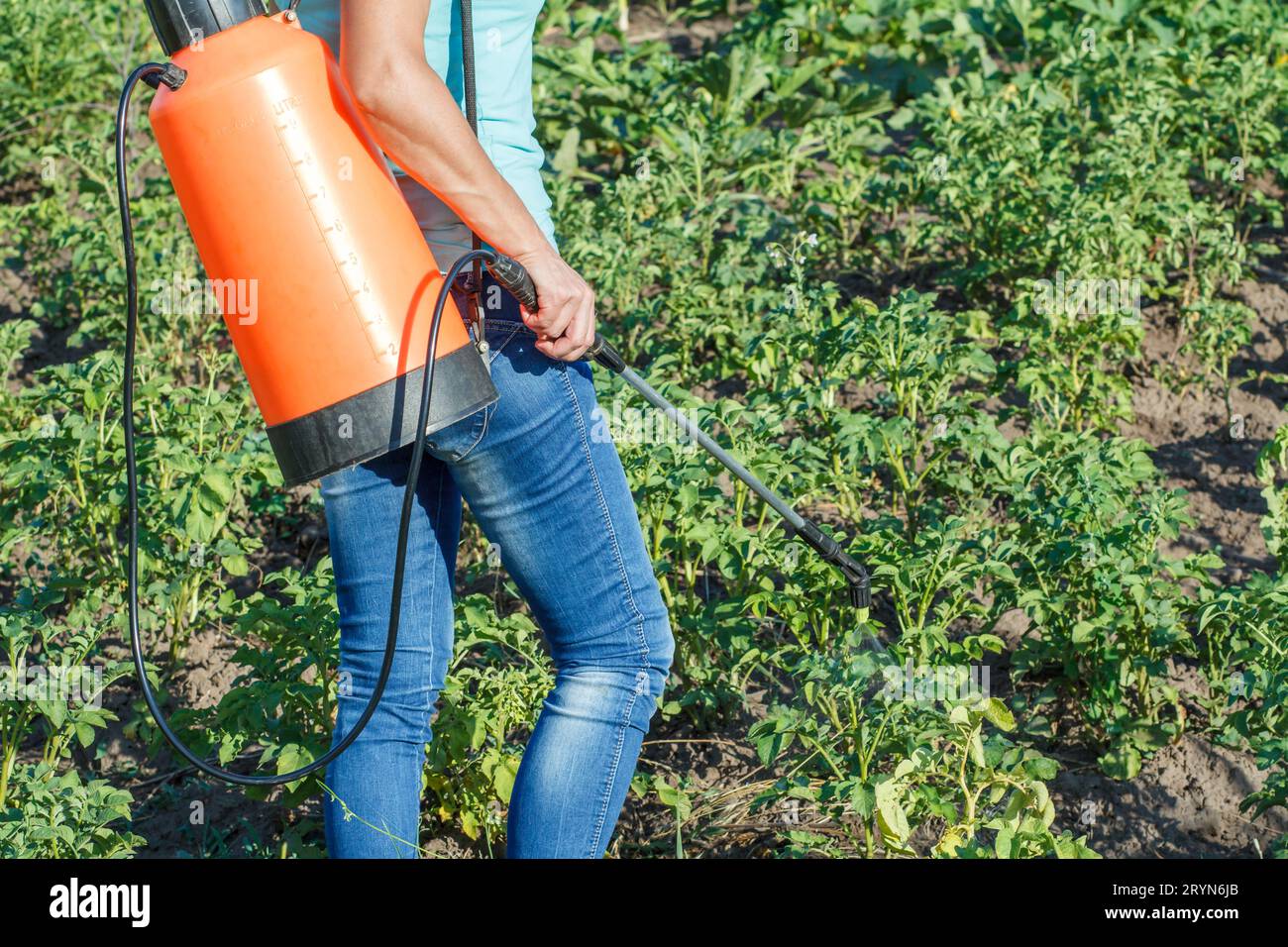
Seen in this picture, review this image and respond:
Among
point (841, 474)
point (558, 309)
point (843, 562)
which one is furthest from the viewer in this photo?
point (841, 474)

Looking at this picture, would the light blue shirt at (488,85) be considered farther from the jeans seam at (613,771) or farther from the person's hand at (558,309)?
the jeans seam at (613,771)

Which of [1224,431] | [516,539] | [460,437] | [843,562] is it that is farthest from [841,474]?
[460,437]

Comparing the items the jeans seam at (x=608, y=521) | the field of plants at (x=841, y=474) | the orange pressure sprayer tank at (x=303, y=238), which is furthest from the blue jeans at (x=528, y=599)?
the field of plants at (x=841, y=474)

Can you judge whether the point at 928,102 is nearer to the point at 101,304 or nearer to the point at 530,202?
the point at 101,304

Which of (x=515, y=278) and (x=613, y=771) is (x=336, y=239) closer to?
(x=515, y=278)

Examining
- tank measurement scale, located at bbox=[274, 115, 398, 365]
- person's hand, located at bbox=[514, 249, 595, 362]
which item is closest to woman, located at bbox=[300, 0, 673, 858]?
person's hand, located at bbox=[514, 249, 595, 362]

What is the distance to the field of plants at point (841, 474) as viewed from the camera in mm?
2920

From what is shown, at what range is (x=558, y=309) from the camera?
2139mm

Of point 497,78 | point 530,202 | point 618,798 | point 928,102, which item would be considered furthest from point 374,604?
point 928,102

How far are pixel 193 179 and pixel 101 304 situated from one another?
309 centimetres

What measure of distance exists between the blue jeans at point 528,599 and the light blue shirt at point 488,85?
161 millimetres

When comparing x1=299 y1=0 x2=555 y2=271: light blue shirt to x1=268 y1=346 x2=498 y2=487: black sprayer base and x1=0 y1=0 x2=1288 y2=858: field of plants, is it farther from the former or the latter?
x1=0 y1=0 x2=1288 y2=858: field of plants

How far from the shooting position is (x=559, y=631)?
231 centimetres

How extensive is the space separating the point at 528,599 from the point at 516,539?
13 centimetres
